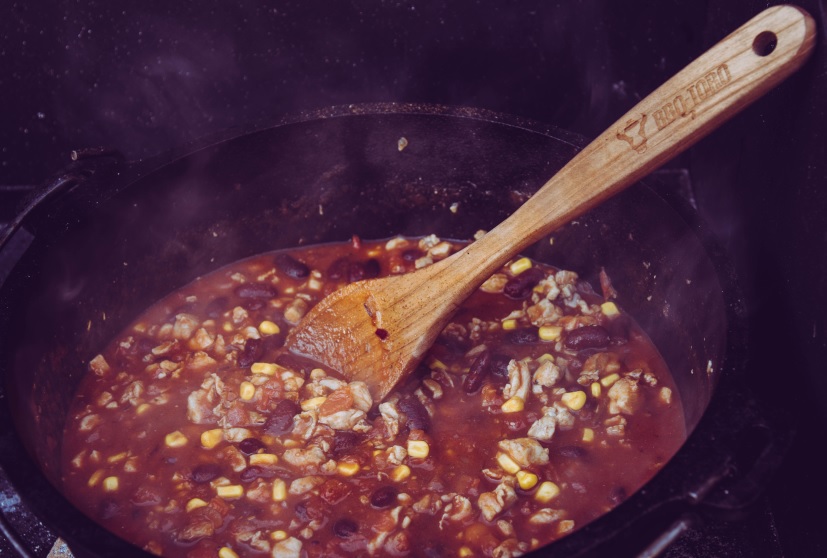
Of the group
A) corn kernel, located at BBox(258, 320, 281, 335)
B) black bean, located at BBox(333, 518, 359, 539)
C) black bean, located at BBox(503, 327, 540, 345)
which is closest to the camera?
black bean, located at BBox(333, 518, 359, 539)

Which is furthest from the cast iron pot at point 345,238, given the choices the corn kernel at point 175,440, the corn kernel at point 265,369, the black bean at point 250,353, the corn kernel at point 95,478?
the corn kernel at point 265,369

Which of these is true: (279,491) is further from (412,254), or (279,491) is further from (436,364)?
(412,254)

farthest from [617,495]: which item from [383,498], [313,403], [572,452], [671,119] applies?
[671,119]

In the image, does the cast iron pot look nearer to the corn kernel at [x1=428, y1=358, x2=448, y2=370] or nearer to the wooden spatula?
the wooden spatula

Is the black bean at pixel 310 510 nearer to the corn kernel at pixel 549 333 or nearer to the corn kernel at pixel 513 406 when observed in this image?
the corn kernel at pixel 513 406

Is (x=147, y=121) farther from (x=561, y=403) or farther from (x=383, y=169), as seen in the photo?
(x=561, y=403)

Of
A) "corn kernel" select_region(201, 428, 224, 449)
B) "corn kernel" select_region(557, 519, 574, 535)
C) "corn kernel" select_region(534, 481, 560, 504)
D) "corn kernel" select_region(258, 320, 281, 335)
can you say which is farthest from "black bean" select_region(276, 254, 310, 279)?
"corn kernel" select_region(557, 519, 574, 535)
